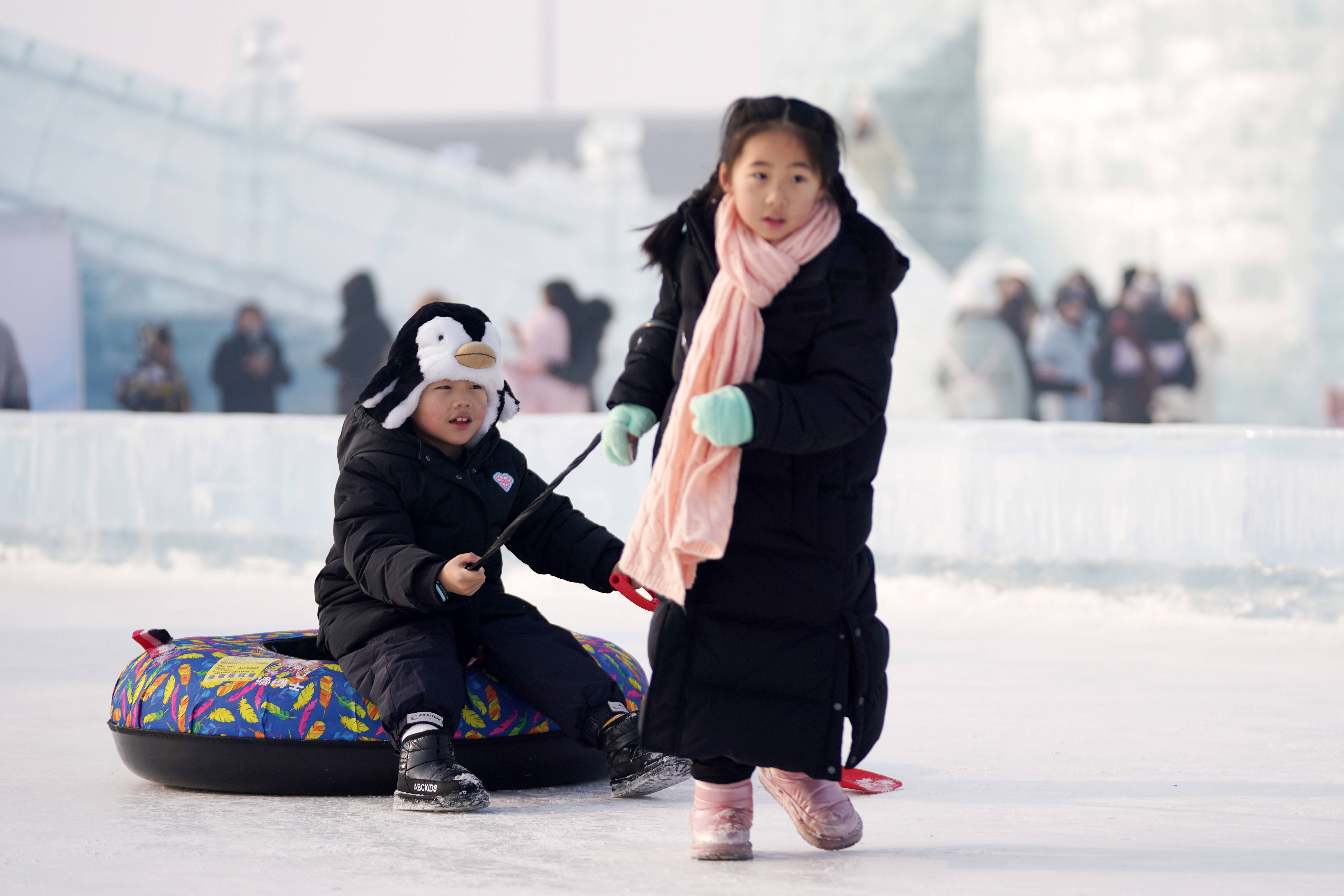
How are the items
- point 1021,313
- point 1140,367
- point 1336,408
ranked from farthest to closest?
point 1336,408
point 1021,313
point 1140,367

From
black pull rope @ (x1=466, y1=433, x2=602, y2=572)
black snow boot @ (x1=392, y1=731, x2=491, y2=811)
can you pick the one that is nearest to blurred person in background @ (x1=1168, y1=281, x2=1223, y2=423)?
black pull rope @ (x1=466, y1=433, x2=602, y2=572)

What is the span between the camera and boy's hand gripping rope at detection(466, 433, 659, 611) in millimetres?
3271

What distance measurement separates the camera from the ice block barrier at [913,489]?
6.38m

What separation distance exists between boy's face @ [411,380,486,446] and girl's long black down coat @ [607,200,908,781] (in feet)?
2.76

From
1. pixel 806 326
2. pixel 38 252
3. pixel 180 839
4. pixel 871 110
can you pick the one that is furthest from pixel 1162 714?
pixel 871 110

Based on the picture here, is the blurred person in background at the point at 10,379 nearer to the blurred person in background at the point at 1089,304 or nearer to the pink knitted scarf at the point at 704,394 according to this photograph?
the blurred person in background at the point at 1089,304

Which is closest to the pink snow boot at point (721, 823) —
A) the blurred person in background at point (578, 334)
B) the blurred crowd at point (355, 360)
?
the blurred crowd at point (355, 360)

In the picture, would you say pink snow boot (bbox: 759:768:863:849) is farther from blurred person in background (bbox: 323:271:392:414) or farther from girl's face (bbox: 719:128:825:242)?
blurred person in background (bbox: 323:271:392:414)

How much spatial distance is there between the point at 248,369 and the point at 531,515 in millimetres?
8415

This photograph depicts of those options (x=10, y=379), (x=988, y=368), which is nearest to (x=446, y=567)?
(x=10, y=379)

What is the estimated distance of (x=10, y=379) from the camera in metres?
9.04

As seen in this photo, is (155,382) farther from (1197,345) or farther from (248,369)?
(1197,345)

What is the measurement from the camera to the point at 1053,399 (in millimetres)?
11602

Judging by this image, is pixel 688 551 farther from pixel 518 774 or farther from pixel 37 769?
pixel 37 769
